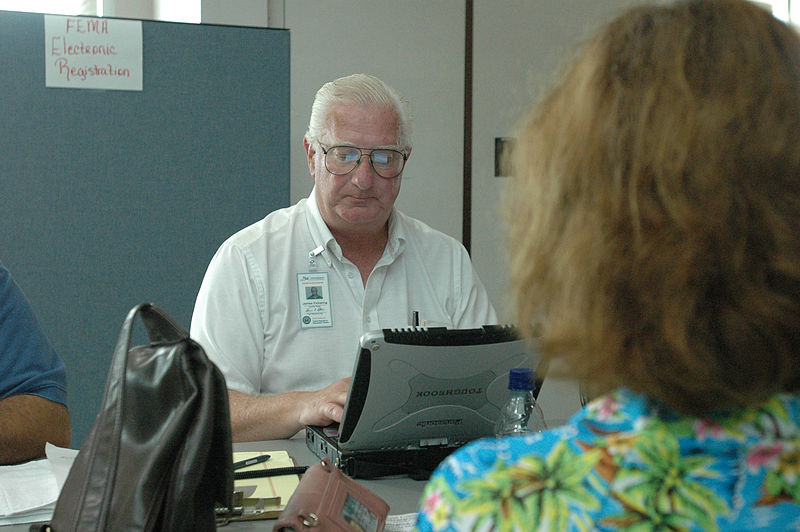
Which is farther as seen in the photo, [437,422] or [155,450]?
[437,422]

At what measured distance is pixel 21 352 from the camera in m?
1.80

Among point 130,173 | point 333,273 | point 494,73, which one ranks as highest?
point 494,73

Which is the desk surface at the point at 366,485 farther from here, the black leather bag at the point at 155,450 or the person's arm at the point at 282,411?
the black leather bag at the point at 155,450

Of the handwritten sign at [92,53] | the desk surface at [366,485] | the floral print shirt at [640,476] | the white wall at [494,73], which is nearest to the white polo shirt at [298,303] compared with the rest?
the desk surface at [366,485]

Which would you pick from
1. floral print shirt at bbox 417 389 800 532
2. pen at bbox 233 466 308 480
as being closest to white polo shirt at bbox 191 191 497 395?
pen at bbox 233 466 308 480

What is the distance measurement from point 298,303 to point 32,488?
944mm

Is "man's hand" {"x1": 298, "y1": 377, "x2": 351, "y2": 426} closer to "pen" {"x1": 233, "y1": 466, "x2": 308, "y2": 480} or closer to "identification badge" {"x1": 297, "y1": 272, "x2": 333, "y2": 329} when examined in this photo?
"pen" {"x1": 233, "y1": 466, "x2": 308, "y2": 480}

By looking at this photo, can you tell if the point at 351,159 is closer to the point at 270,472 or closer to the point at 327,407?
the point at 327,407

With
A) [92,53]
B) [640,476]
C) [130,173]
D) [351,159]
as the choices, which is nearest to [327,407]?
[351,159]

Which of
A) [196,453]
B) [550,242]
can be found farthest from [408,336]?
[550,242]

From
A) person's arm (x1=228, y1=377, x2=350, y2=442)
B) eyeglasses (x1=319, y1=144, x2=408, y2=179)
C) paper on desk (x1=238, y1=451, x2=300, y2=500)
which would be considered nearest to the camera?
paper on desk (x1=238, y1=451, x2=300, y2=500)

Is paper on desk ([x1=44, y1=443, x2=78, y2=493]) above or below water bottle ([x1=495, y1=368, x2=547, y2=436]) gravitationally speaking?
below

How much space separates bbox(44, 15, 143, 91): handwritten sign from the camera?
2.61 metres

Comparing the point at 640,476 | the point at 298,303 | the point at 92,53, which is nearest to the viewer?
the point at 640,476
